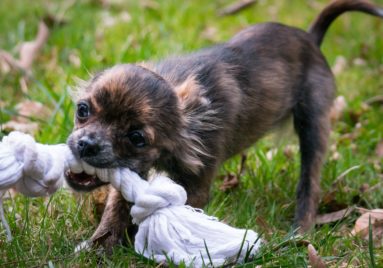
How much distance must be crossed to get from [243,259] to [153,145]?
0.76m

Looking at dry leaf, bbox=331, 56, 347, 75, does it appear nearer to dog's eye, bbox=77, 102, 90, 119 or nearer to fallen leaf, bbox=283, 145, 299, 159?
fallen leaf, bbox=283, 145, 299, 159

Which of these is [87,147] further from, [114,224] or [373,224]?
[373,224]

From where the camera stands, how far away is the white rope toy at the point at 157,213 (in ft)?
10.9

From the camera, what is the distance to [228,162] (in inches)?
205

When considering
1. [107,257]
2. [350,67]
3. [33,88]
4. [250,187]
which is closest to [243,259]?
[107,257]

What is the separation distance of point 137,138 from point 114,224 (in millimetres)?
570

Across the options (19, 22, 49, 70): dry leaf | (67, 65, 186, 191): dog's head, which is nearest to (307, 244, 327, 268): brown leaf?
(67, 65, 186, 191): dog's head

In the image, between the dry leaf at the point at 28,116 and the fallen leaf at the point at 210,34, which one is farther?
the fallen leaf at the point at 210,34

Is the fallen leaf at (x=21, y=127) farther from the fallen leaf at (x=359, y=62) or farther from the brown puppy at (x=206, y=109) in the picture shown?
the fallen leaf at (x=359, y=62)

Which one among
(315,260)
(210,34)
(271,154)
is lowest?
(210,34)

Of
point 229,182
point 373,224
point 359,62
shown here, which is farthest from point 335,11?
point 359,62

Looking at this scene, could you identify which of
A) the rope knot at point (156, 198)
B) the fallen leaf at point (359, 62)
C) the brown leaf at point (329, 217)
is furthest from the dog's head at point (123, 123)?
the fallen leaf at point (359, 62)

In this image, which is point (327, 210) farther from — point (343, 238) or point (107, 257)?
point (107, 257)

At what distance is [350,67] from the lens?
7637mm
